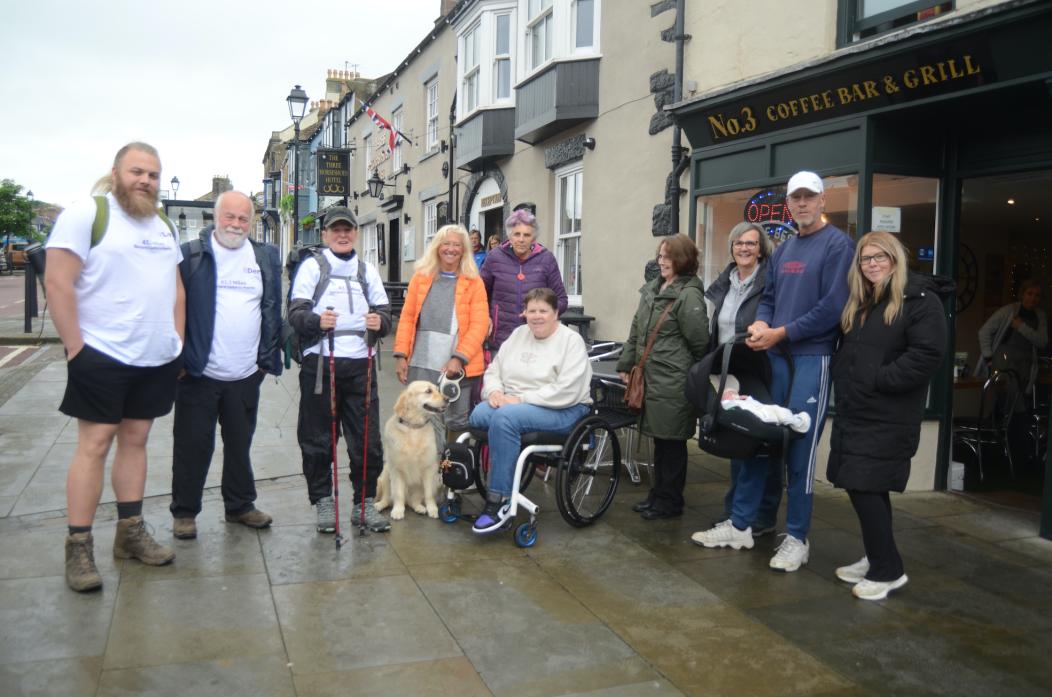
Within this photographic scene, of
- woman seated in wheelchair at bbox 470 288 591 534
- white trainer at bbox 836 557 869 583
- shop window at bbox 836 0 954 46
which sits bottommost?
white trainer at bbox 836 557 869 583

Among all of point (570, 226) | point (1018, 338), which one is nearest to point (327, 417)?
point (1018, 338)

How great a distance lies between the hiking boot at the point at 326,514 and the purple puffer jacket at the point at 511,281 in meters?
1.69

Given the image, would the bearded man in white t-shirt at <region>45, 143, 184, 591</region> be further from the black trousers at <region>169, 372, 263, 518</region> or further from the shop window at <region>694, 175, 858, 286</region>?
the shop window at <region>694, 175, 858, 286</region>

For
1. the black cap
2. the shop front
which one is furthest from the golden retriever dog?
the shop front

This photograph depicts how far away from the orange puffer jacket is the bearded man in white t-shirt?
1.66 m

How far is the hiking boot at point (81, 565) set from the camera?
407 cm

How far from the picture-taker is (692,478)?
6.88 metres

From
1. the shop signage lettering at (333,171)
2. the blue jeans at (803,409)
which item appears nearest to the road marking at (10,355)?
the shop signage lettering at (333,171)

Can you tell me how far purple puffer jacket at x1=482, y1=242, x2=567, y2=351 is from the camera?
621cm

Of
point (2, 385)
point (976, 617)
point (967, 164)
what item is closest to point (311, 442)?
point (976, 617)

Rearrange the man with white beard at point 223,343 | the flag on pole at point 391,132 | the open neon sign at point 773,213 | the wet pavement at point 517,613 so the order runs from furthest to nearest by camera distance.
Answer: the flag on pole at point 391,132 → the open neon sign at point 773,213 → the man with white beard at point 223,343 → the wet pavement at point 517,613

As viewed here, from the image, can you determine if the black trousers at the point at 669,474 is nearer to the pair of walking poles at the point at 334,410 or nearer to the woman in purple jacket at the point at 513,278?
the woman in purple jacket at the point at 513,278

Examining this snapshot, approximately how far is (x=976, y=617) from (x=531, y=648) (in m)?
2.14

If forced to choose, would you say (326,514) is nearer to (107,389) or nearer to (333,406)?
(333,406)
